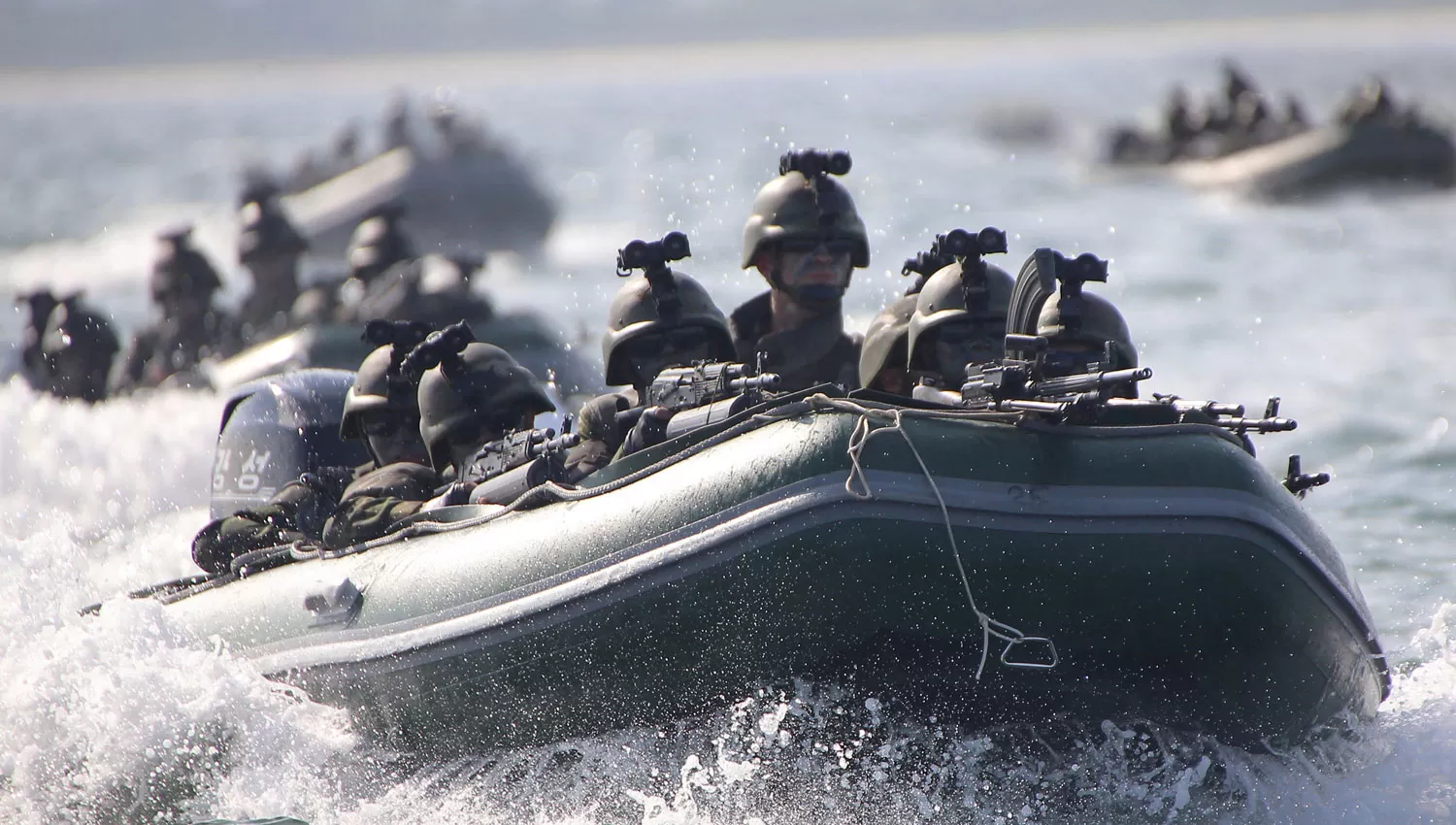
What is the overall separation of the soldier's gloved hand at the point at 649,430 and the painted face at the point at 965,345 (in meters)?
1.29

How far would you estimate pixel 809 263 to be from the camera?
939 centimetres

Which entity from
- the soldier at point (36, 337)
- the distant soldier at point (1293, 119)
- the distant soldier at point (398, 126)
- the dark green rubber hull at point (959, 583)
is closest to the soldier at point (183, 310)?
the soldier at point (36, 337)

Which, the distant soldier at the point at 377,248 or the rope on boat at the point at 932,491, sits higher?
the rope on boat at the point at 932,491

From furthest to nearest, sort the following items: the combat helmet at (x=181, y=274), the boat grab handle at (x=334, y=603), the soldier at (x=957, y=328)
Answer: the combat helmet at (x=181, y=274), the soldier at (x=957, y=328), the boat grab handle at (x=334, y=603)

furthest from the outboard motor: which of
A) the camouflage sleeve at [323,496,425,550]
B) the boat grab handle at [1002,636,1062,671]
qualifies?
the boat grab handle at [1002,636,1062,671]

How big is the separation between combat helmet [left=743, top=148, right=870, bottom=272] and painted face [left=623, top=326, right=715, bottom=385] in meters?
1.20

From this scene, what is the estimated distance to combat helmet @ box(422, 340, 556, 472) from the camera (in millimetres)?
8406

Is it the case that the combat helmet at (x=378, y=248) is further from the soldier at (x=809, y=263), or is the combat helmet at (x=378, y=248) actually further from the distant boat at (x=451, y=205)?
the distant boat at (x=451, y=205)

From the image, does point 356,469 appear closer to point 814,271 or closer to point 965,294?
point 814,271

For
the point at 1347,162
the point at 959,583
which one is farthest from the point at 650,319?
the point at 1347,162

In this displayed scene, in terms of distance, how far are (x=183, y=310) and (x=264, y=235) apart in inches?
51.2

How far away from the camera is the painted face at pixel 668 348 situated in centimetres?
831

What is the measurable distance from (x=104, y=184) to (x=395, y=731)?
6324cm

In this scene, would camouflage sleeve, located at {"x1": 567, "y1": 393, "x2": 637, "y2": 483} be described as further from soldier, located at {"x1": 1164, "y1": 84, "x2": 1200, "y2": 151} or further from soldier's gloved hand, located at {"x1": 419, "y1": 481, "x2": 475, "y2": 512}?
soldier, located at {"x1": 1164, "y1": 84, "x2": 1200, "y2": 151}
